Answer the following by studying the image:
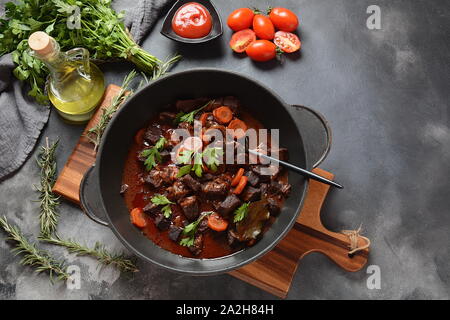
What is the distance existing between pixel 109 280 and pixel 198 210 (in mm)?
868

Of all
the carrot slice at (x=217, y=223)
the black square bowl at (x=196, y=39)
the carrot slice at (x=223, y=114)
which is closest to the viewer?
the carrot slice at (x=217, y=223)

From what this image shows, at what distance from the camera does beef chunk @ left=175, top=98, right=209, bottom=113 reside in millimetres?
3158

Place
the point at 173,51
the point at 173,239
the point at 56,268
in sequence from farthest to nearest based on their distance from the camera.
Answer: the point at 173,51, the point at 56,268, the point at 173,239

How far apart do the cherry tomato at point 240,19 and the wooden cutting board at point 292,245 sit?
3.99 ft

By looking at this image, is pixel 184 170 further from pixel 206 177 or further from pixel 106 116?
pixel 106 116

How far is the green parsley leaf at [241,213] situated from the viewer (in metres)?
2.96

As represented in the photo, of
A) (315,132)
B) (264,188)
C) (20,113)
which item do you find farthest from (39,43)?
(315,132)

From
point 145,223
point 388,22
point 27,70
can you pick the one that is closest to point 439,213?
point 388,22

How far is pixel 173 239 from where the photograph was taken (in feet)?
9.98

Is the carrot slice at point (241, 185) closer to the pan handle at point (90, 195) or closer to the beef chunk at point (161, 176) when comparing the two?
the beef chunk at point (161, 176)

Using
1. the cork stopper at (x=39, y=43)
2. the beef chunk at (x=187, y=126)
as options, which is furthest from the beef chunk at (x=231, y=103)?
the cork stopper at (x=39, y=43)

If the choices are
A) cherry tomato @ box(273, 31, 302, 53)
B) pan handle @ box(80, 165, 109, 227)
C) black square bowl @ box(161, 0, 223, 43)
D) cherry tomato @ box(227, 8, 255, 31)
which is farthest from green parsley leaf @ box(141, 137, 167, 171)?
cherry tomato @ box(273, 31, 302, 53)

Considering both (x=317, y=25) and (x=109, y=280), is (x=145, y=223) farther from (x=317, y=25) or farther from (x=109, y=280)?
(x=317, y=25)

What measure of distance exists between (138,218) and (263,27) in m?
1.65
